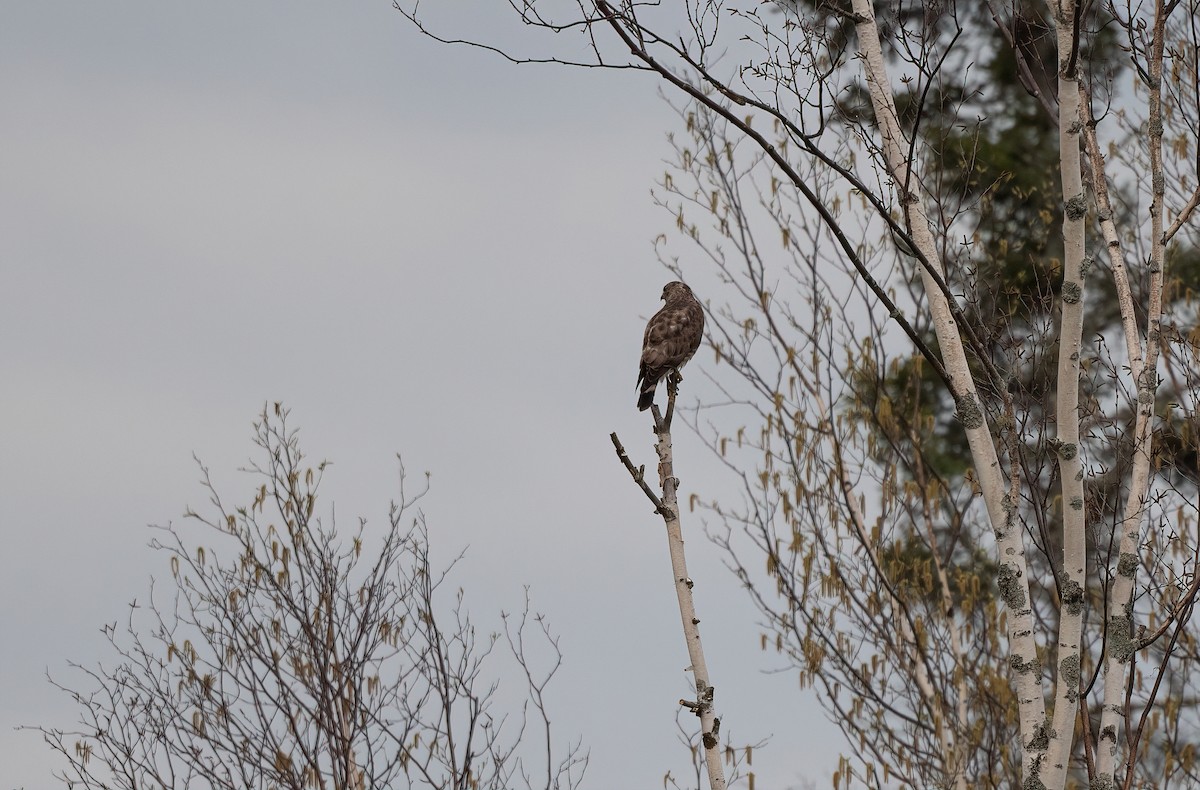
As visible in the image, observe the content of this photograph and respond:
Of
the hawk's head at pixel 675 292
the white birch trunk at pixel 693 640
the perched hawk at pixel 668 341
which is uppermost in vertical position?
the hawk's head at pixel 675 292

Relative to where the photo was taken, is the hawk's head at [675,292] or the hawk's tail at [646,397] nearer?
the hawk's tail at [646,397]

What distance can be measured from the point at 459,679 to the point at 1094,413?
4.27 metres

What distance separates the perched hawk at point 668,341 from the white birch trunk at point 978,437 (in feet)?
7.93

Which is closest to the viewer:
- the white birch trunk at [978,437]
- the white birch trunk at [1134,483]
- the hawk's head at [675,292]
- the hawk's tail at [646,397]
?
the white birch trunk at [978,437]

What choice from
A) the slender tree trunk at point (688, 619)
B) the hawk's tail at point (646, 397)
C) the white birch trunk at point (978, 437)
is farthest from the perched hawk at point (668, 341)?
the white birch trunk at point (978, 437)

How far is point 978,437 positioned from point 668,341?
9.85ft

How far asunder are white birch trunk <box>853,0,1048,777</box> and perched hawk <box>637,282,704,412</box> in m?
2.42

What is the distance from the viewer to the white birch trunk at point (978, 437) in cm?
457

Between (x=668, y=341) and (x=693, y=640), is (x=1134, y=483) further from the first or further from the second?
(x=668, y=341)

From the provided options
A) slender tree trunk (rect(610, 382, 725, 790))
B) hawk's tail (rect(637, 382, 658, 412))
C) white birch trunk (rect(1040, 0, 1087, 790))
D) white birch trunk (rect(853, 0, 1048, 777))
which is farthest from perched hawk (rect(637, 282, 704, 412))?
white birch trunk (rect(1040, 0, 1087, 790))

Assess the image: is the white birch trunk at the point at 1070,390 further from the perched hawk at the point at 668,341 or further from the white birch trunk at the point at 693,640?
the perched hawk at the point at 668,341

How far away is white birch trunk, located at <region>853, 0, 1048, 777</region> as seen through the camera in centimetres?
457

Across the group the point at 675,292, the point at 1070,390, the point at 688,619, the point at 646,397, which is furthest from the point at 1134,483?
the point at 675,292

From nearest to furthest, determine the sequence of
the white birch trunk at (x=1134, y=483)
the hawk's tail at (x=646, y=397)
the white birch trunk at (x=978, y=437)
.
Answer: the white birch trunk at (x=978, y=437) < the white birch trunk at (x=1134, y=483) < the hawk's tail at (x=646, y=397)
